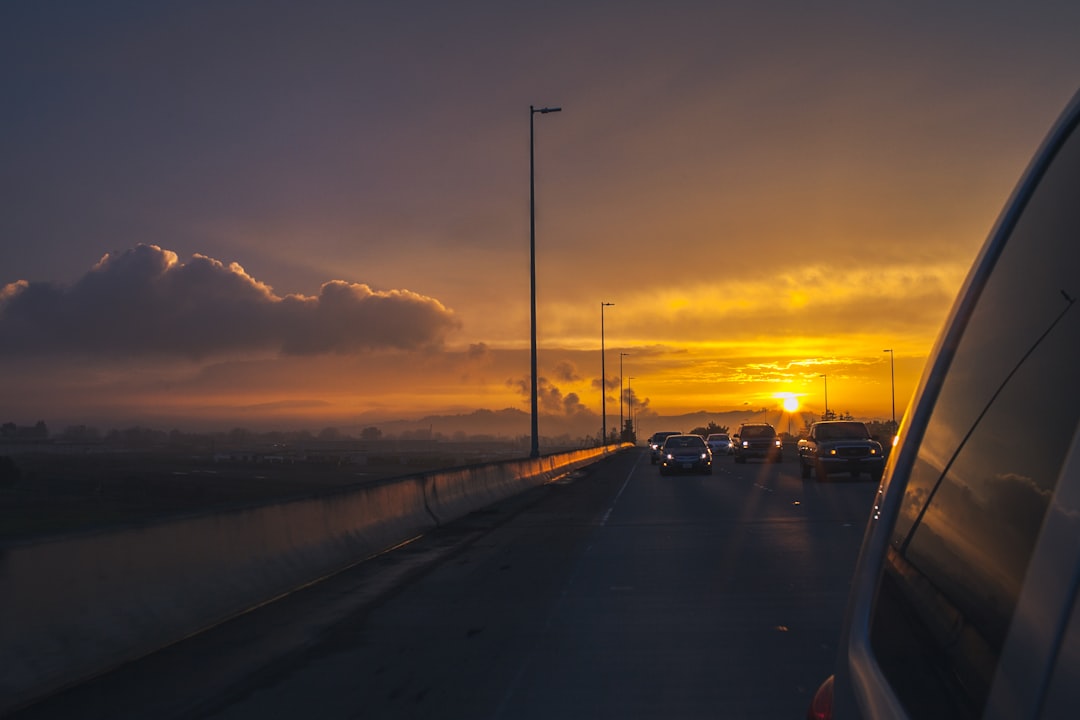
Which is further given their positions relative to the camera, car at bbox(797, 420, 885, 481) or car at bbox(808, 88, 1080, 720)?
car at bbox(797, 420, 885, 481)

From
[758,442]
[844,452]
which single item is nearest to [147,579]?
[844,452]

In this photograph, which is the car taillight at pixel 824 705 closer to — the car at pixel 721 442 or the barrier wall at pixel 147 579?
the barrier wall at pixel 147 579

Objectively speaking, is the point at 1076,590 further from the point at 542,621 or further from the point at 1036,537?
the point at 542,621

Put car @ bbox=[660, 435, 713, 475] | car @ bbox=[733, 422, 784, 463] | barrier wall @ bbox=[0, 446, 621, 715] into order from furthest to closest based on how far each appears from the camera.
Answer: car @ bbox=[733, 422, 784, 463] → car @ bbox=[660, 435, 713, 475] → barrier wall @ bbox=[0, 446, 621, 715]

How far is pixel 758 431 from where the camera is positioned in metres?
62.2

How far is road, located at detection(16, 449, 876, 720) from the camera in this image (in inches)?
288

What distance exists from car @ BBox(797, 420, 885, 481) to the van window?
116ft

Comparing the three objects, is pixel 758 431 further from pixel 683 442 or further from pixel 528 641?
pixel 528 641

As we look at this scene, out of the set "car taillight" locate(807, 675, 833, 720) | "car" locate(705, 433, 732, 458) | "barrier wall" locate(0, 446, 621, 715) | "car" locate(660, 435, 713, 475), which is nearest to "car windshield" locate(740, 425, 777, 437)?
"car" locate(660, 435, 713, 475)

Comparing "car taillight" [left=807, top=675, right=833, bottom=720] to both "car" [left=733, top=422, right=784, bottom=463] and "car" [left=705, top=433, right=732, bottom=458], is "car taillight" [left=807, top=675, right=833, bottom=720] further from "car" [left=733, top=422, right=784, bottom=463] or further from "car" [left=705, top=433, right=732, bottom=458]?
"car" [left=705, top=433, right=732, bottom=458]

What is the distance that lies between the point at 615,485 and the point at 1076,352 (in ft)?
119

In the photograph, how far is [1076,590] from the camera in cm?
157

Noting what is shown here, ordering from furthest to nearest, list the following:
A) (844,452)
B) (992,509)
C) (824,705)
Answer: (844,452), (824,705), (992,509)

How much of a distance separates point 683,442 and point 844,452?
11433mm
